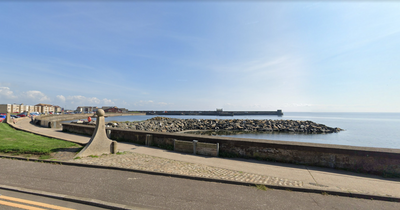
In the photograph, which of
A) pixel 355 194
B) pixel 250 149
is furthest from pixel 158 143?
pixel 355 194

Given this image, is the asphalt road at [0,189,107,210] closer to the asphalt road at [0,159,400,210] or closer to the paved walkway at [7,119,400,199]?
the asphalt road at [0,159,400,210]

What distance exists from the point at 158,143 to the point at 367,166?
33.3ft

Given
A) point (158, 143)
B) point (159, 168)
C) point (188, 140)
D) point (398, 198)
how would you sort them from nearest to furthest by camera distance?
point (398, 198)
point (159, 168)
point (188, 140)
point (158, 143)

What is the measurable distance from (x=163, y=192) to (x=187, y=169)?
6.95 ft

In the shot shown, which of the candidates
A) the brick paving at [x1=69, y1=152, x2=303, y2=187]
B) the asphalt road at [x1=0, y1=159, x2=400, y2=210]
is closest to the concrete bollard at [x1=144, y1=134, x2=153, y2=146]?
the brick paving at [x1=69, y1=152, x2=303, y2=187]

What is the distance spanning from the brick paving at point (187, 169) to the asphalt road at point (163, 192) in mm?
568

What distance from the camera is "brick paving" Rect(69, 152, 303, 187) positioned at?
5.70 m

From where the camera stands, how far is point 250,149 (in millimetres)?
8812

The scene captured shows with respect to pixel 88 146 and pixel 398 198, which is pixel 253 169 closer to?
pixel 398 198

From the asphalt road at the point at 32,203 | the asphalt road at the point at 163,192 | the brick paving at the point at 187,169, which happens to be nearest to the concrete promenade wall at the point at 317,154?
the brick paving at the point at 187,169

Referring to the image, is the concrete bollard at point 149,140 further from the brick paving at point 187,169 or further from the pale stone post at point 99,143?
the brick paving at point 187,169

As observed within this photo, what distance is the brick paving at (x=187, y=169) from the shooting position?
18.7 feet

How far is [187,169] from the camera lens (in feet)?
22.1

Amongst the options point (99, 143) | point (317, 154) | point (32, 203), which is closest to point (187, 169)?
point (32, 203)
